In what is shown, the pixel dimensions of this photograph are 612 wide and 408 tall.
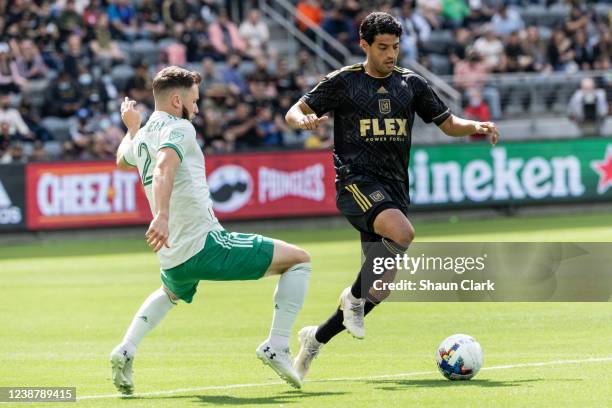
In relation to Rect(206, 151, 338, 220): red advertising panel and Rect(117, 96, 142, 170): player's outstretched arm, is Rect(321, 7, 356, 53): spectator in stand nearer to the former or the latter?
Rect(206, 151, 338, 220): red advertising panel

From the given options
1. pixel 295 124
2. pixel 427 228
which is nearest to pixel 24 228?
pixel 427 228

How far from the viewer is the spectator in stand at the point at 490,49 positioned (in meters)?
30.1

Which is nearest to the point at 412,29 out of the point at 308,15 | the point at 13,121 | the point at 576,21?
the point at 308,15

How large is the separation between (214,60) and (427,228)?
6817mm

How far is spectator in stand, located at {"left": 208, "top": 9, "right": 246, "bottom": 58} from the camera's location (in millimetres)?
28547

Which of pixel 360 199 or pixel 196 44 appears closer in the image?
pixel 360 199

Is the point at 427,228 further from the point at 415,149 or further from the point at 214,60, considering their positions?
the point at 214,60

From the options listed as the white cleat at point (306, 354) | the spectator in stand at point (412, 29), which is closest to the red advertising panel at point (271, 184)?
the spectator in stand at point (412, 29)

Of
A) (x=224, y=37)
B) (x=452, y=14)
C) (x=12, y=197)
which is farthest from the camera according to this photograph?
(x=452, y=14)

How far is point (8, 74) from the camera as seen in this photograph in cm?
2573

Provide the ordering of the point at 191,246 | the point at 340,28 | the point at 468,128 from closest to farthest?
1. the point at 191,246
2. the point at 468,128
3. the point at 340,28

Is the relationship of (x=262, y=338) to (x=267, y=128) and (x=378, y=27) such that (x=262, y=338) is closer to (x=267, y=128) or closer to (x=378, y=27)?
(x=378, y=27)

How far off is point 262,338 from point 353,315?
2.56 metres

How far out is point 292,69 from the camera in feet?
96.5
